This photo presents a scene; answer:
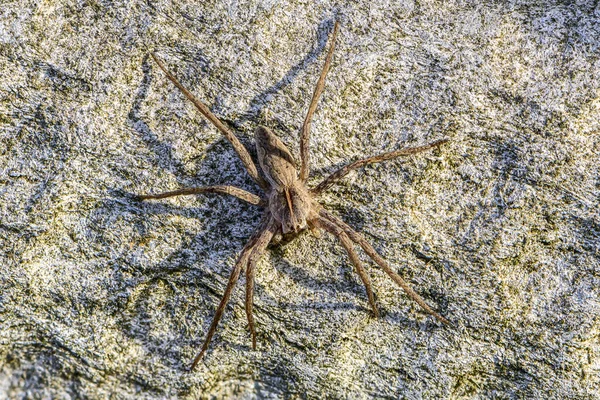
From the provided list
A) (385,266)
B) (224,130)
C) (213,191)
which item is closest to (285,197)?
(213,191)

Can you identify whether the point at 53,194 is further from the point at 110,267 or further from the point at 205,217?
the point at 205,217

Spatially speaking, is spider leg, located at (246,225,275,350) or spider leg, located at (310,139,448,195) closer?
spider leg, located at (246,225,275,350)

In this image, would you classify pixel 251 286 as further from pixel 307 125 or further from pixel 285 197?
pixel 307 125

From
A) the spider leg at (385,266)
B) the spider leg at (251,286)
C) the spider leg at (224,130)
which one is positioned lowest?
the spider leg at (251,286)

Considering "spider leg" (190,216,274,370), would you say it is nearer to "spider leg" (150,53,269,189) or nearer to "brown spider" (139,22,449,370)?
"brown spider" (139,22,449,370)

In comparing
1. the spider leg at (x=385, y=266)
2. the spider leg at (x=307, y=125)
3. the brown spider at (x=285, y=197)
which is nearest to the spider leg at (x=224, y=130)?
the brown spider at (x=285, y=197)

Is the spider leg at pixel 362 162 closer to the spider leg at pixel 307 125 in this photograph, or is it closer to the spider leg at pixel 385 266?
the spider leg at pixel 307 125

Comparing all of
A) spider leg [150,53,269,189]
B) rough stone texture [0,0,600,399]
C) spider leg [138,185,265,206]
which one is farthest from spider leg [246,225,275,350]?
spider leg [150,53,269,189]
